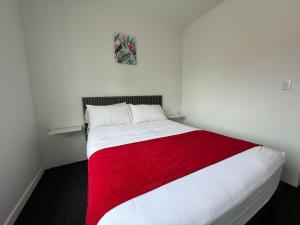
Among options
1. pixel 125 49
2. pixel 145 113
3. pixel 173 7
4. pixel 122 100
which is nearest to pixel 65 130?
pixel 122 100

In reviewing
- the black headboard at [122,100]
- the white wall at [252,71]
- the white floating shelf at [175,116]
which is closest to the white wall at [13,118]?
the black headboard at [122,100]

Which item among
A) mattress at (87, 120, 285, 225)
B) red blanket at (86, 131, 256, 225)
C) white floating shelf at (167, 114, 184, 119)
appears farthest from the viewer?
white floating shelf at (167, 114, 184, 119)

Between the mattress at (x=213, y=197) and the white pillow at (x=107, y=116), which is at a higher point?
the white pillow at (x=107, y=116)

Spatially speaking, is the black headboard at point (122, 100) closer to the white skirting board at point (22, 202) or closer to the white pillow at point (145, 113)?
the white pillow at point (145, 113)

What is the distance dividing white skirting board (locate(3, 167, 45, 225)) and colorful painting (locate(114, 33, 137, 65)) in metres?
2.11

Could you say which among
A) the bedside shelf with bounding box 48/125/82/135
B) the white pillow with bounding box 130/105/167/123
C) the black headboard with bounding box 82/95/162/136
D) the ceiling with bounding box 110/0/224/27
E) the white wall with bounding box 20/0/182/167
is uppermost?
the ceiling with bounding box 110/0/224/27

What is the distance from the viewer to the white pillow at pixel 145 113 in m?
2.30

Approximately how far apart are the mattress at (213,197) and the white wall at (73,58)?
1959mm

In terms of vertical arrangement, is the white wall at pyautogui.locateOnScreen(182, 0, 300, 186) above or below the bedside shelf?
above

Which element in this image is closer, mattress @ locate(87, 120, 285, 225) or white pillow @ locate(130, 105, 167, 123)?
mattress @ locate(87, 120, 285, 225)

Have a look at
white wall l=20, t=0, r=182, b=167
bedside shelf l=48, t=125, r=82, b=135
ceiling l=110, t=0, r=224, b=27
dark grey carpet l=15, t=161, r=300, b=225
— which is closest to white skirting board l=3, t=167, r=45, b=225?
dark grey carpet l=15, t=161, r=300, b=225

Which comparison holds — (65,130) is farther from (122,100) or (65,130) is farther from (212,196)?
(212,196)

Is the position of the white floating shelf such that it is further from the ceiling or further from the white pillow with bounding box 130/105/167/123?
Result: the ceiling

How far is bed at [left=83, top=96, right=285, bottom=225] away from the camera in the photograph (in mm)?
608
